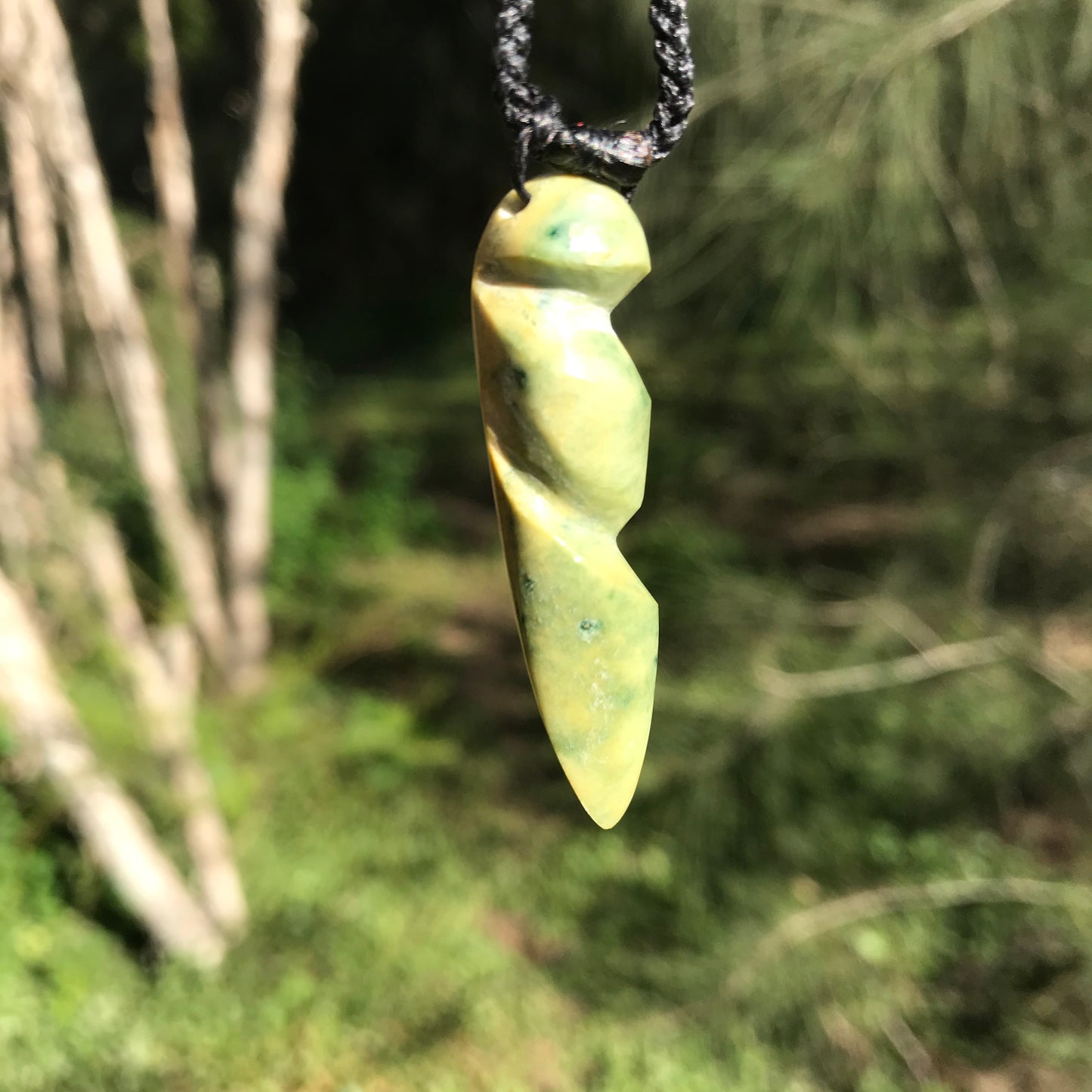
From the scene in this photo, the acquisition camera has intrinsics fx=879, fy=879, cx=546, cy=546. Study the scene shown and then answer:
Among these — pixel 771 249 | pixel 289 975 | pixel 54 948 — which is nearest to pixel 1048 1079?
pixel 289 975

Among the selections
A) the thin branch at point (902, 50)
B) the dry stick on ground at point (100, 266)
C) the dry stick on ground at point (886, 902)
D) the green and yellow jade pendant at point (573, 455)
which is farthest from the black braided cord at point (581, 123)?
the dry stick on ground at point (886, 902)

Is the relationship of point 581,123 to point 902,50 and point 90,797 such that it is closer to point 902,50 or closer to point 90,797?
point 902,50

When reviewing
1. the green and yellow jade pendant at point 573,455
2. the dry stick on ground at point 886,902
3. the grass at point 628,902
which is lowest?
the grass at point 628,902

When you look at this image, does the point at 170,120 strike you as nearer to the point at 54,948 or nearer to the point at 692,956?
the point at 54,948

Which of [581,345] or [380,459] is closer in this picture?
[581,345]

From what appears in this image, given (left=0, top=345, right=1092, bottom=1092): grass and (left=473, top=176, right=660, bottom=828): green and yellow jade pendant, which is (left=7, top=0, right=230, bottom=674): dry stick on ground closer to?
(left=0, top=345, right=1092, bottom=1092): grass

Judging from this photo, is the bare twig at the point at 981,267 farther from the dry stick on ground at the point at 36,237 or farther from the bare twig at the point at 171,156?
the dry stick on ground at the point at 36,237
